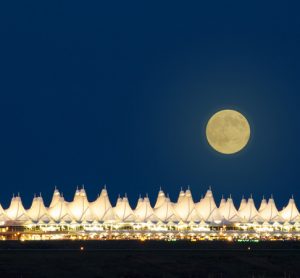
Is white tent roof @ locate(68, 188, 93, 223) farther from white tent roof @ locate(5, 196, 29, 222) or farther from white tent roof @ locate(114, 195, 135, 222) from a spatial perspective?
white tent roof @ locate(5, 196, 29, 222)

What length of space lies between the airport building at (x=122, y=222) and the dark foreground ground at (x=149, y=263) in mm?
52156

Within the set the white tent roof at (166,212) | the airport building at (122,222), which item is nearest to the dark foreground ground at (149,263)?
the airport building at (122,222)

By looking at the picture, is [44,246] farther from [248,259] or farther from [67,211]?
[67,211]

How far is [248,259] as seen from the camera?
128 meters

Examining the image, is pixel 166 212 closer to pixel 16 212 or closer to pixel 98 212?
pixel 98 212

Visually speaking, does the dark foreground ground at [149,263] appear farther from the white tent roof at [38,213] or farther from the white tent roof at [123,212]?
the white tent roof at [123,212]

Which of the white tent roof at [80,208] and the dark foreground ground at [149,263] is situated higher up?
the white tent roof at [80,208]

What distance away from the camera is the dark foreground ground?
11888 centimetres

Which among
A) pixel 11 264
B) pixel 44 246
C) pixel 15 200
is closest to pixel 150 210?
pixel 15 200

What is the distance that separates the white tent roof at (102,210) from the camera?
194500 millimetres

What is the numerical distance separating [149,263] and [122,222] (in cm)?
7172

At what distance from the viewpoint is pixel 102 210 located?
643 feet

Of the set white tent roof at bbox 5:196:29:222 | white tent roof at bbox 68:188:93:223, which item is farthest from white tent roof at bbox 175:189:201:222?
white tent roof at bbox 5:196:29:222

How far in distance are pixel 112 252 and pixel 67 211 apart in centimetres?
6481
